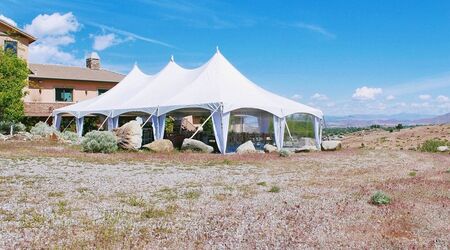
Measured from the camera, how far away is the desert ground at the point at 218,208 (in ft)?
18.6

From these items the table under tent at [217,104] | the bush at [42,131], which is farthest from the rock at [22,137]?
the table under tent at [217,104]

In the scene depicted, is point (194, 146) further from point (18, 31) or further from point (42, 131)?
point (18, 31)

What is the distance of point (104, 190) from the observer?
9531mm

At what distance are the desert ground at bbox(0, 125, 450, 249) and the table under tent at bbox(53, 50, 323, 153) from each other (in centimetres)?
736

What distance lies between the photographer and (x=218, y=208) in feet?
25.1

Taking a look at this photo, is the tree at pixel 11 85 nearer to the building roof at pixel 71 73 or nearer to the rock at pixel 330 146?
the building roof at pixel 71 73

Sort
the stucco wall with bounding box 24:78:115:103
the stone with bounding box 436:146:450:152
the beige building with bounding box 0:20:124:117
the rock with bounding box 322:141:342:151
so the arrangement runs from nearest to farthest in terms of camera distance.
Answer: the rock with bounding box 322:141:342:151, the stone with bounding box 436:146:450:152, the beige building with bounding box 0:20:124:117, the stucco wall with bounding box 24:78:115:103

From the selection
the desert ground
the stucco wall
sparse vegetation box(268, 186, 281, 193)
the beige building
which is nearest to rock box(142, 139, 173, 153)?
the desert ground

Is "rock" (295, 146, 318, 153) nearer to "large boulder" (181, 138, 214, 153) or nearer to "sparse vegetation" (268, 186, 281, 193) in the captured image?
"large boulder" (181, 138, 214, 153)

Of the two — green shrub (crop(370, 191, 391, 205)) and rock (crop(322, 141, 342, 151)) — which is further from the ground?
rock (crop(322, 141, 342, 151))

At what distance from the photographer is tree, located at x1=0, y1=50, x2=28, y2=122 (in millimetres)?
28750

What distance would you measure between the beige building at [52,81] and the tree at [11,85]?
12.1ft

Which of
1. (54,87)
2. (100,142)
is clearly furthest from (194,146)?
(54,87)

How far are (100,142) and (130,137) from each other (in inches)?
63.3
